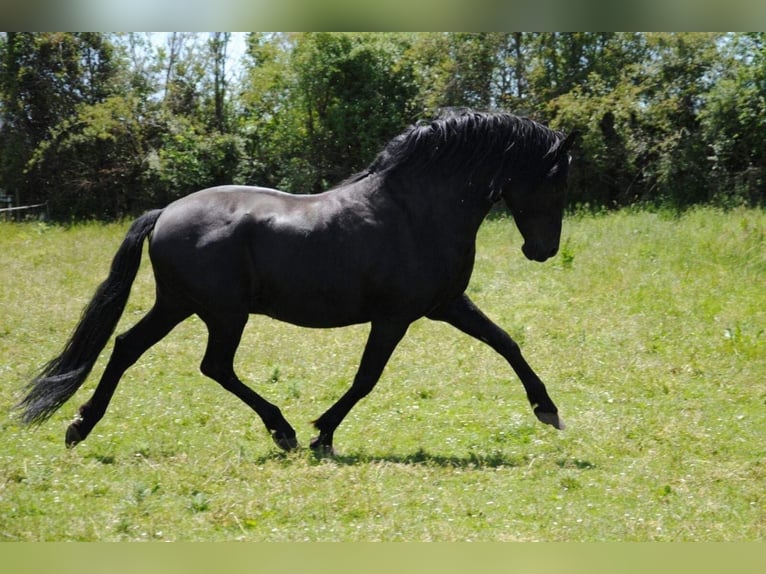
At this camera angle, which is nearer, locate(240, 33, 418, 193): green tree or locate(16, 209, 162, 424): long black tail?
locate(16, 209, 162, 424): long black tail

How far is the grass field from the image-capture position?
5.84 m

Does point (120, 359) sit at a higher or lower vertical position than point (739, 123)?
lower

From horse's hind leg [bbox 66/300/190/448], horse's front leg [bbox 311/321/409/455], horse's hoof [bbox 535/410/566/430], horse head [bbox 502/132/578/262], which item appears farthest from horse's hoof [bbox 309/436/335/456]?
horse head [bbox 502/132/578/262]

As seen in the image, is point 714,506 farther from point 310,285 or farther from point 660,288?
point 660,288

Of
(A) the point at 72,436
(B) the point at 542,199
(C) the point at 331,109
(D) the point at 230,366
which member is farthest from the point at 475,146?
(C) the point at 331,109

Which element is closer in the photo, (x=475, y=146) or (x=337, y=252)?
(x=337, y=252)

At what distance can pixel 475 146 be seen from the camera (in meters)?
7.36

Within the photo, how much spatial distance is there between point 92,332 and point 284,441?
1843 mm

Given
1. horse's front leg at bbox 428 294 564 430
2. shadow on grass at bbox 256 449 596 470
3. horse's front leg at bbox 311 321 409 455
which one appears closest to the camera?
shadow on grass at bbox 256 449 596 470

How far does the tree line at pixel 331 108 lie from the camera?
21.5 meters

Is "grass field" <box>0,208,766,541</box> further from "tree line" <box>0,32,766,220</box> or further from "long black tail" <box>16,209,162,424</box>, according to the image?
"tree line" <box>0,32,766,220</box>

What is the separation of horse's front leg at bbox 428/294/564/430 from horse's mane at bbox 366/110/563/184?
1122mm

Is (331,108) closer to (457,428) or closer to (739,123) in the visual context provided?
(739,123)

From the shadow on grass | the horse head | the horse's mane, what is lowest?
the shadow on grass
